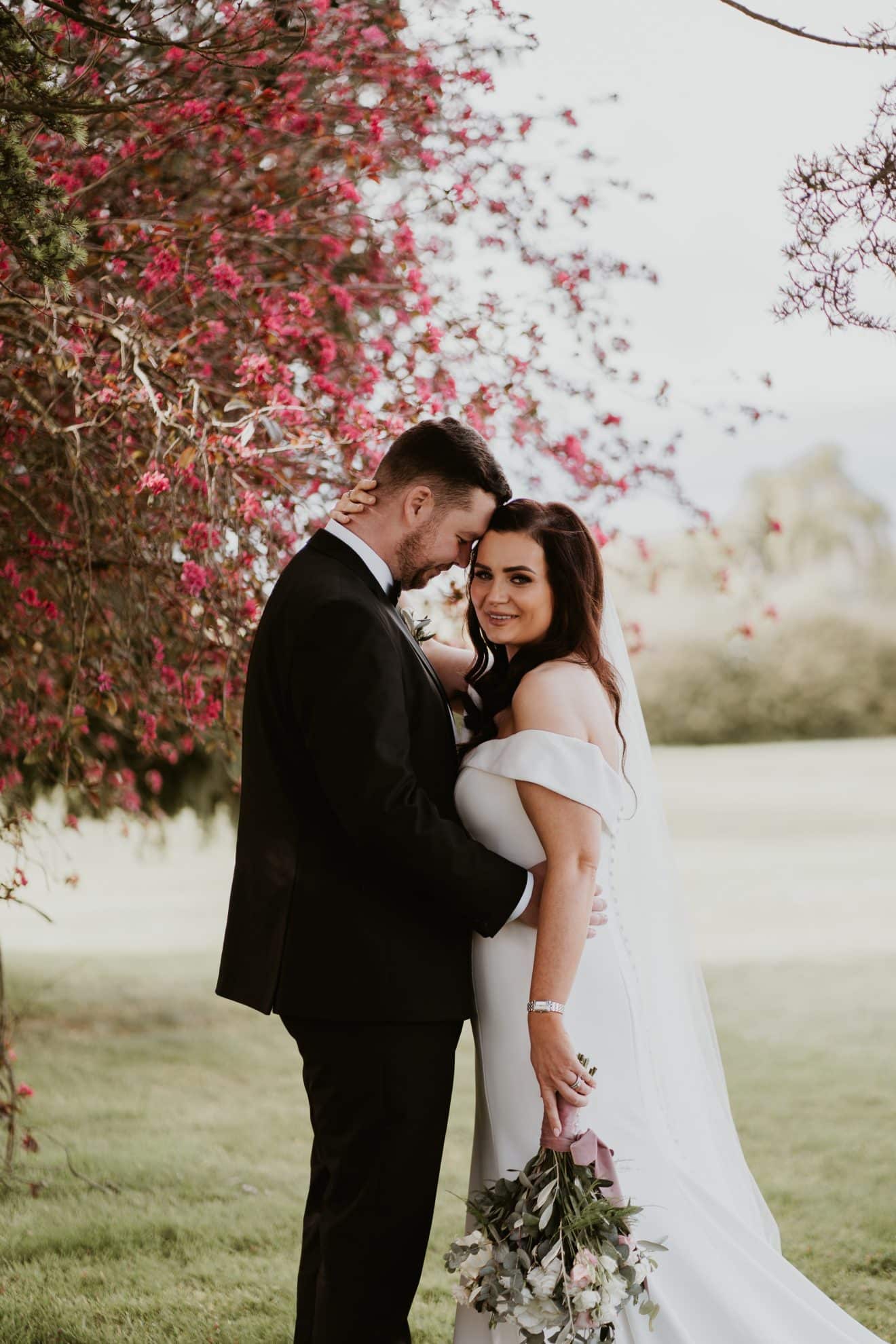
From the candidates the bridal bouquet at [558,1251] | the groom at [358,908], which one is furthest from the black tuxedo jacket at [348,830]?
the bridal bouquet at [558,1251]

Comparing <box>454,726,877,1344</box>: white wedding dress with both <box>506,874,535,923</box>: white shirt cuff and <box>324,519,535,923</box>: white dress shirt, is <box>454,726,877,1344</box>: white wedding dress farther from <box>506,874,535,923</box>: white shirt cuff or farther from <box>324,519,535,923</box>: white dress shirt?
<box>324,519,535,923</box>: white dress shirt

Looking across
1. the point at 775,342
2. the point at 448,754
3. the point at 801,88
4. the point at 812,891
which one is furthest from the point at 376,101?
the point at 775,342

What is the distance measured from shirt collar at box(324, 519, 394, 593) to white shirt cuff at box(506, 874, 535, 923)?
2.22 ft

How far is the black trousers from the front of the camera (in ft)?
8.15

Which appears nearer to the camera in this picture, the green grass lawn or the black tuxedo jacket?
the black tuxedo jacket

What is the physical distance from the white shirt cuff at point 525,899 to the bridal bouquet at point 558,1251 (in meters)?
0.31

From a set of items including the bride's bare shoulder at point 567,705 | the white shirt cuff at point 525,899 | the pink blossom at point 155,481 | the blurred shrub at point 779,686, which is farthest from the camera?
the blurred shrub at point 779,686

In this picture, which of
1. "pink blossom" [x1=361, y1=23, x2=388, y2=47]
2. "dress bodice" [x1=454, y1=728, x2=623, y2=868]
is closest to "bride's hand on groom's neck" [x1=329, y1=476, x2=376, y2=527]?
"dress bodice" [x1=454, y1=728, x2=623, y2=868]

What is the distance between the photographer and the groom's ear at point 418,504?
8.90ft

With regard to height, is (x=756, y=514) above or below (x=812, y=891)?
above

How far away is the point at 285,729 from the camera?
260 centimetres

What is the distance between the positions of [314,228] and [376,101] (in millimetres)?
539

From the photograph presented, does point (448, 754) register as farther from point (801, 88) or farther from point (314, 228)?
point (801, 88)

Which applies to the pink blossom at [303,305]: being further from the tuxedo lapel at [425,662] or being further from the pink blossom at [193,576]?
the tuxedo lapel at [425,662]
